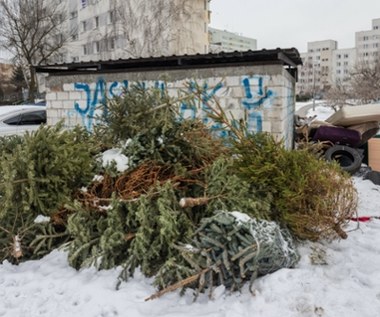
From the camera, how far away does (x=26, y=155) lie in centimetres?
405

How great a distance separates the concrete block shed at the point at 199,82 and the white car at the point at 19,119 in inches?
58.1

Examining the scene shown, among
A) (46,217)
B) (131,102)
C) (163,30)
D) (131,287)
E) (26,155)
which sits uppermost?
(163,30)

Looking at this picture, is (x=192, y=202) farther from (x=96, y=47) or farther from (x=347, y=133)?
(x=96, y=47)

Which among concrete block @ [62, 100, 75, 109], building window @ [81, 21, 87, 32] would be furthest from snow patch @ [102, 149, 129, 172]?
building window @ [81, 21, 87, 32]

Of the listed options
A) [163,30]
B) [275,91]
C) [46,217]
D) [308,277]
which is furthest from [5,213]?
[163,30]

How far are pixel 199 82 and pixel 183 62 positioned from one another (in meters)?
0.62

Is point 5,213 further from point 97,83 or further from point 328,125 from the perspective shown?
point 328,125

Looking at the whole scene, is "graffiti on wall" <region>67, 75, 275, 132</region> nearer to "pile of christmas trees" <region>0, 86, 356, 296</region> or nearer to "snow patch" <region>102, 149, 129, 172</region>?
"snow patch" <region>102, 149, 129, 172</region>

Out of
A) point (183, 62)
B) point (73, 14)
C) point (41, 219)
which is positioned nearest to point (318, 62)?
point (73, 14)

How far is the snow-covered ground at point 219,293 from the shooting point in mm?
2861

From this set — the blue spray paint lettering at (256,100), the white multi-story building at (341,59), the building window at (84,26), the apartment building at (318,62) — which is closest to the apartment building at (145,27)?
the building window at (84,26)

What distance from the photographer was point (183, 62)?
269 inches

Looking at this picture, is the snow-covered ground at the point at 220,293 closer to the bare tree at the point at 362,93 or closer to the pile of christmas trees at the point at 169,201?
the pile of christmas trees at the point at 169,201

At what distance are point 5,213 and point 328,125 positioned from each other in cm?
730
